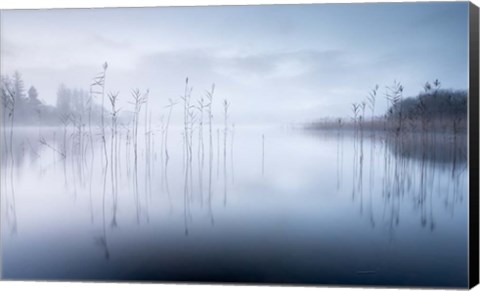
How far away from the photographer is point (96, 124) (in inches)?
224

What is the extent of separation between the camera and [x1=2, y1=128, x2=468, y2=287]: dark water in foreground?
18.0ft

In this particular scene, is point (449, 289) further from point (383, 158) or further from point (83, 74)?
point (83, 74)

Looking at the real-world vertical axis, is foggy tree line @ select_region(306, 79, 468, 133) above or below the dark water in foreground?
above

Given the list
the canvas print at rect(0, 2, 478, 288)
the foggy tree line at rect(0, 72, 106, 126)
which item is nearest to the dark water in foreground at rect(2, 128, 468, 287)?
the canvas print at rect(0, 2, 478, 288)

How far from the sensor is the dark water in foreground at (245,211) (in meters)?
5.49

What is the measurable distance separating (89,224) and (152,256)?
55 cm

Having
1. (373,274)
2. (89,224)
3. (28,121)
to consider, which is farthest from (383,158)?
(28,121)

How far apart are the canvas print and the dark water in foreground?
0.4 inches

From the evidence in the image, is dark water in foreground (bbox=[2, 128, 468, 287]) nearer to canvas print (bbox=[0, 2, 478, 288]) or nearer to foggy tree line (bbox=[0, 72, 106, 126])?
canvas print (bbox=[0, 2, 478, 288])

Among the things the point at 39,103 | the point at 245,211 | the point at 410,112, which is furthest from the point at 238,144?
the point at 39,103

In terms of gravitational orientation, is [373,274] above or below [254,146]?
below

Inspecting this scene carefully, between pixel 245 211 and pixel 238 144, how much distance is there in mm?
516

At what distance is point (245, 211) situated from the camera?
563 centimetres

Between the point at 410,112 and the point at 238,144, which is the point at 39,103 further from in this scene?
the point at 410,112
